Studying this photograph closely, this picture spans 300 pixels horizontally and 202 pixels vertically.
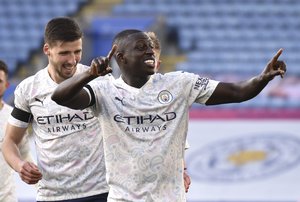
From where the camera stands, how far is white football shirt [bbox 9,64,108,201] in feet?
19.0

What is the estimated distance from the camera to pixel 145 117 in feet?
15.6

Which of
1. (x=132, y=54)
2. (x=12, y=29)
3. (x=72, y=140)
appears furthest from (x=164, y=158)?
(x=12, y=29)

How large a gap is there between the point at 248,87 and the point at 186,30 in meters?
12.5

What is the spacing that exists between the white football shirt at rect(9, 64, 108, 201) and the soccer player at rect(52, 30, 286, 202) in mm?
950

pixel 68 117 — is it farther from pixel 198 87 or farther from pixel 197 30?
pixel 197 30

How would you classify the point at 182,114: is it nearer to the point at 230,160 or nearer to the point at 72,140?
the point at 72,140

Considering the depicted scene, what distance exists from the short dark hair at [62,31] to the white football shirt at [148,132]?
89 centimetres

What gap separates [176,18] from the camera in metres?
17.2

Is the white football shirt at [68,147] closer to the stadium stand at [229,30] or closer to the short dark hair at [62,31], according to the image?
the short dark hair at [62,31]

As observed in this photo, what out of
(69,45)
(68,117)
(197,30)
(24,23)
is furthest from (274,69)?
(24,23)

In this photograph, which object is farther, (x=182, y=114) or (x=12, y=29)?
(x=12, y=29)

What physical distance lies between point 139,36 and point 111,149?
2.17 feet

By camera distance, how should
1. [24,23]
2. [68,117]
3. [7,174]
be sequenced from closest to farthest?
[68,117], [7,174], [24,23]

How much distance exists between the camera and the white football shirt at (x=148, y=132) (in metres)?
4.75
